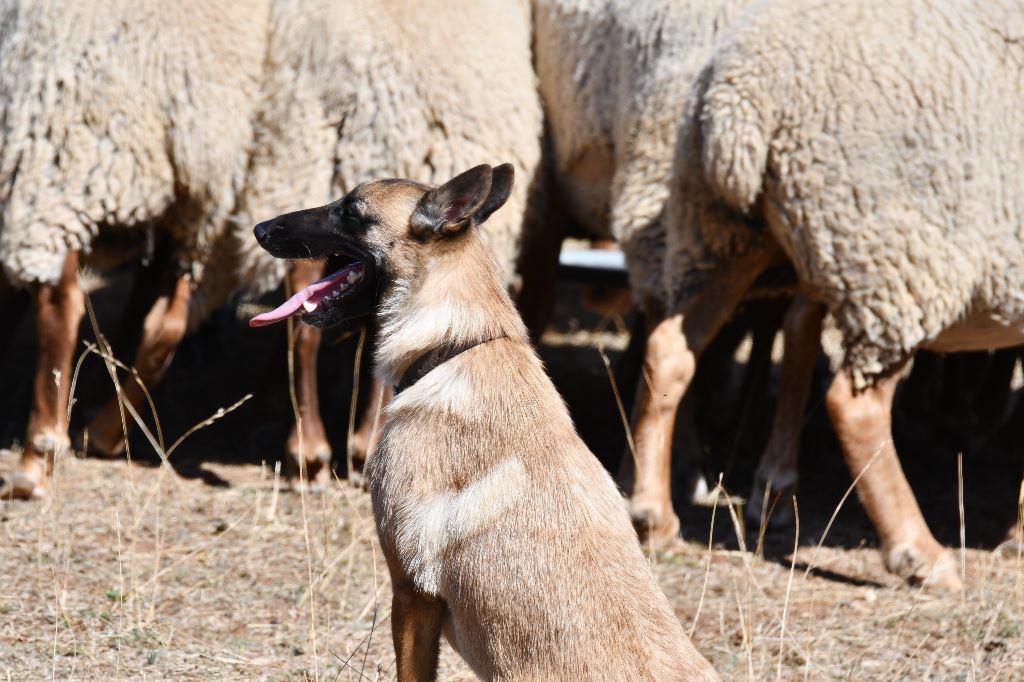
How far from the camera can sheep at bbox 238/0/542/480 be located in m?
6.06

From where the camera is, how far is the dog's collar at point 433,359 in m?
3.32

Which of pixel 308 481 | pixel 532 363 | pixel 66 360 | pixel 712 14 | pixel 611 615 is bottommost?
pixel 308 481

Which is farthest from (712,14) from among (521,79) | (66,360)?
(66,360)

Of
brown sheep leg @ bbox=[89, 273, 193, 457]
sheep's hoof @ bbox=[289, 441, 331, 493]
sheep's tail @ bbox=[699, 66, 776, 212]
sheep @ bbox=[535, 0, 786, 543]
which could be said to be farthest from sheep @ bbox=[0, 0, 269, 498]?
sheep's tail @ bbox=[699, 66, 776, 212]

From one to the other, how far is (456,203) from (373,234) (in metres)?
0.27

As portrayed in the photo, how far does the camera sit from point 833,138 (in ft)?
16.3

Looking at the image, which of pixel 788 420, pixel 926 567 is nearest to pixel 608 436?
pixel 788 420

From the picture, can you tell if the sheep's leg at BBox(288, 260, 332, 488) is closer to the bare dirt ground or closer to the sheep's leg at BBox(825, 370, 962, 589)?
the bare dirt ground

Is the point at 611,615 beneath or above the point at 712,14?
beneath

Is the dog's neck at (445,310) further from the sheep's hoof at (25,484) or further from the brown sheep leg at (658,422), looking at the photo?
the sheep's hoof at (25,484)

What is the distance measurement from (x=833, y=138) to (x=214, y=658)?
3.07 metres

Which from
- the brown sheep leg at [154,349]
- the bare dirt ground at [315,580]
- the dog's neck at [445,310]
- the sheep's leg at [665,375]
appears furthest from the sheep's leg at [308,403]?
the dog's neck at [445,310]

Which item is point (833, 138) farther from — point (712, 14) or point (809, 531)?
point (809, 531)

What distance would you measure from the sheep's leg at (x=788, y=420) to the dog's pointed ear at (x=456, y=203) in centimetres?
276
